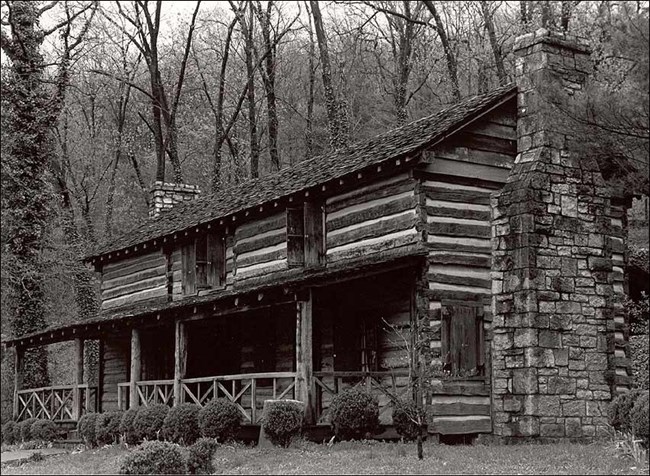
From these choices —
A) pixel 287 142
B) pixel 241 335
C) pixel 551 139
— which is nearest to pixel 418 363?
pixel 551 139

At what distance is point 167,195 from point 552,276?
59.3 ft

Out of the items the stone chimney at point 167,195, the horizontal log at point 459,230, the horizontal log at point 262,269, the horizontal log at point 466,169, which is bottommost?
the horizontal log at point 262,269

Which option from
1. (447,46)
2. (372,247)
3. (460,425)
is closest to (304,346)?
(372,247)

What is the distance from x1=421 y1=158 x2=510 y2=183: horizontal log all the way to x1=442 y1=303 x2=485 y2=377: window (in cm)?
261

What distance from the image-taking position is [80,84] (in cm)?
4422

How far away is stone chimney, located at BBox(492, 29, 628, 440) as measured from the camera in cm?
1834

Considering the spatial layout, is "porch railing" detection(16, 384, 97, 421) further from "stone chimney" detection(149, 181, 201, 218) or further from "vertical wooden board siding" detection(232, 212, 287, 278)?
"stone chimney" detection(149, 181, 201, 218)

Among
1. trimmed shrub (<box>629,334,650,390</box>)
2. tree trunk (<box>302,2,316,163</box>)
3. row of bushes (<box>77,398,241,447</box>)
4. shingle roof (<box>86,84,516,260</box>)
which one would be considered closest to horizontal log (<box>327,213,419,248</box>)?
shingle roof (<box>86,84,516,260</box>)

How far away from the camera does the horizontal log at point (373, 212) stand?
63.1ft

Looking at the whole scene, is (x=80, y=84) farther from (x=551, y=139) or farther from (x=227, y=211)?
(x=551, y=139)

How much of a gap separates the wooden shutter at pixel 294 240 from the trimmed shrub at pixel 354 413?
15.5ft

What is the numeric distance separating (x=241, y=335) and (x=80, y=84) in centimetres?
2304

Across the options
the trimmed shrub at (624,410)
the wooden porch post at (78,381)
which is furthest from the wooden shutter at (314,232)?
the wooden porch post at (78,381)

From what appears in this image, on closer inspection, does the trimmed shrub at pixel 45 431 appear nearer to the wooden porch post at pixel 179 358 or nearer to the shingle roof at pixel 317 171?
the shingle roof at pixel 317 171
